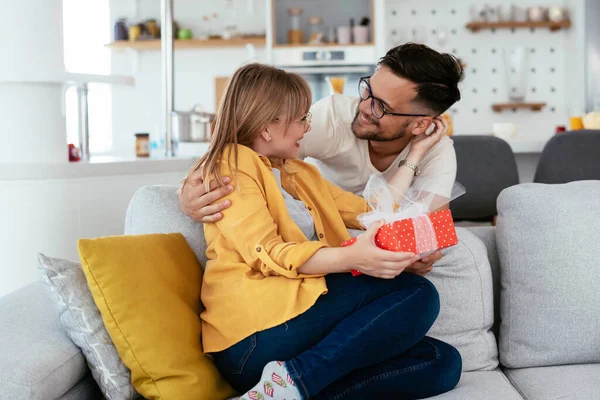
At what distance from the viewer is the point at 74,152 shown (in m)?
3.03

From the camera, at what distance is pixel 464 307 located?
188 centimetres

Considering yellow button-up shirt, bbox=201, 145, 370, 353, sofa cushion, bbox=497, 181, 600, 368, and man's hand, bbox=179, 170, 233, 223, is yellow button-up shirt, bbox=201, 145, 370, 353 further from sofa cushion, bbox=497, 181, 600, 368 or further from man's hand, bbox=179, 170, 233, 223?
sofa cushion, bbox=497, 181, 600, 368

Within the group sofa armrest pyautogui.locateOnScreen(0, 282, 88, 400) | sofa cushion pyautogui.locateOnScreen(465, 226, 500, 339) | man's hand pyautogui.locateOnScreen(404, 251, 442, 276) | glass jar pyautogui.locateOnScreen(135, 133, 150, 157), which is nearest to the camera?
sofa armrest pyautogui.locateOnScreen(0, 282, 88, 400)

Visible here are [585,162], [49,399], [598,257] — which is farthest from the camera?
[585,162]

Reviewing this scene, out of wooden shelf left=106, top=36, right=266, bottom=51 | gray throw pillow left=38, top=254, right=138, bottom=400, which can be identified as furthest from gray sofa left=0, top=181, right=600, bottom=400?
wooden shelf left=106, top=36, right=266, bottom=51

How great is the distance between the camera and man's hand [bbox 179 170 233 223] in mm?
1666

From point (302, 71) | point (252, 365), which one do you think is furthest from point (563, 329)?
point (302, 71)

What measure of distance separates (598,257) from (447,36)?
516cm

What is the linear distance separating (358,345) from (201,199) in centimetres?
49

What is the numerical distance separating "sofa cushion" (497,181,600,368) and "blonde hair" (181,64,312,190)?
2.23ft

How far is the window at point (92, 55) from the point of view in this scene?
22.5 feet

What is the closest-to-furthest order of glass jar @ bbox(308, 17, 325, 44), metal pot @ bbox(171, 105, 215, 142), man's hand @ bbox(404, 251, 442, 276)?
man's hand @ bbox(404, 251, 442, 276) → metal pot @ bbox(171, 105, 215, 142) → glass jar @ bbox(308, 17, 325, 44)

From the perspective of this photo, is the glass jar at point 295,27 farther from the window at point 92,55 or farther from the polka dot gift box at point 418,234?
the polka dot gift box at point 418,234

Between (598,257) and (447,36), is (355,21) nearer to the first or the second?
(447,36)
